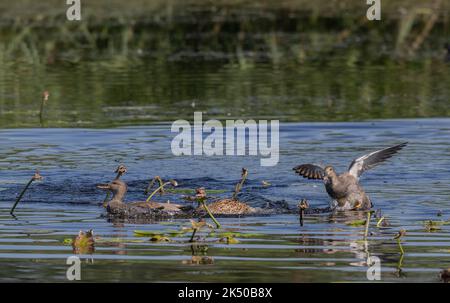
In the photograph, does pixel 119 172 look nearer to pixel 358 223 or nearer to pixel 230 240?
pixel 230 240

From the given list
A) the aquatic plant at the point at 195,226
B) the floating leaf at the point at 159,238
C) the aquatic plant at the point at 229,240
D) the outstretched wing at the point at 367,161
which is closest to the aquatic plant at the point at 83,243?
the floating leaf at the point at 159,238

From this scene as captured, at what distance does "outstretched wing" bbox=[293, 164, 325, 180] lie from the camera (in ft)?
36.6

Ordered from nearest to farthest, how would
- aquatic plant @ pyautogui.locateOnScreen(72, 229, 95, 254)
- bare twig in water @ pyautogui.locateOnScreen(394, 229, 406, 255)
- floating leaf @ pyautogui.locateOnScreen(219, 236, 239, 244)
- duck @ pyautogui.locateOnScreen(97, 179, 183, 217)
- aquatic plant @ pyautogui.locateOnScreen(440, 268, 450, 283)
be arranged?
aquatic plant @ pyautogui.locateOnScreen(440, 268, 450, 283) → bare twig in water @ pyautogui.locateOnScreen(394, 229, 406, 255) → aquatic plant @ pyautogui.locateOnScreen(72, 229, 95, 254) → floating leaf @ pyautogui.locateOnScreen(219, 236, 239, 244) → duck @ pyautogui.locateOnScreen(97, 179, 183, 217)

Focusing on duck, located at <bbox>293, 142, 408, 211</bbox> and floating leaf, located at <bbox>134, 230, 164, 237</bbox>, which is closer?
floating leaf, located at <bbox>134, 230, 164, 237</bbox>

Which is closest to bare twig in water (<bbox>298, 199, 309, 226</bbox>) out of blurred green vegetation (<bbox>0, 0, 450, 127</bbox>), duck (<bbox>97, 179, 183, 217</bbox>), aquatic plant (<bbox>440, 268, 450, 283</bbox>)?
duck (<bbox>97, 179, 183, 217</bbox>)

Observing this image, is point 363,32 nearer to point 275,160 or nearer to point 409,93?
point 409,93

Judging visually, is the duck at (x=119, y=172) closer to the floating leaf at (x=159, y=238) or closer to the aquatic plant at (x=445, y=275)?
the floating leaf at (x=159, y=238)

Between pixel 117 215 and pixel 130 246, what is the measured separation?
5.13 ft

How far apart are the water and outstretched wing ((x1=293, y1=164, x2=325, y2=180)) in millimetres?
309

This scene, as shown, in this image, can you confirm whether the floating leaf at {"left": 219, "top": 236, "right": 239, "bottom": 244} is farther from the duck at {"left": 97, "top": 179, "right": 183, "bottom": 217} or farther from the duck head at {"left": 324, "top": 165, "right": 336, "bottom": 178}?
the duck head at {"left": 324, "top": 165, "right": 336, "bottom": 178}

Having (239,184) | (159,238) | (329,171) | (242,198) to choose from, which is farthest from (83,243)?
(329,171)

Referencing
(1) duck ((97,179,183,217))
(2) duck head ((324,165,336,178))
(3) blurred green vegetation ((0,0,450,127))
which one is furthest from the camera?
(3) blurred green vegetation ((0,0,450,127))

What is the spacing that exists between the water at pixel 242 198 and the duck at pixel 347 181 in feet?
0.92

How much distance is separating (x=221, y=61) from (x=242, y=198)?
1014 cm
